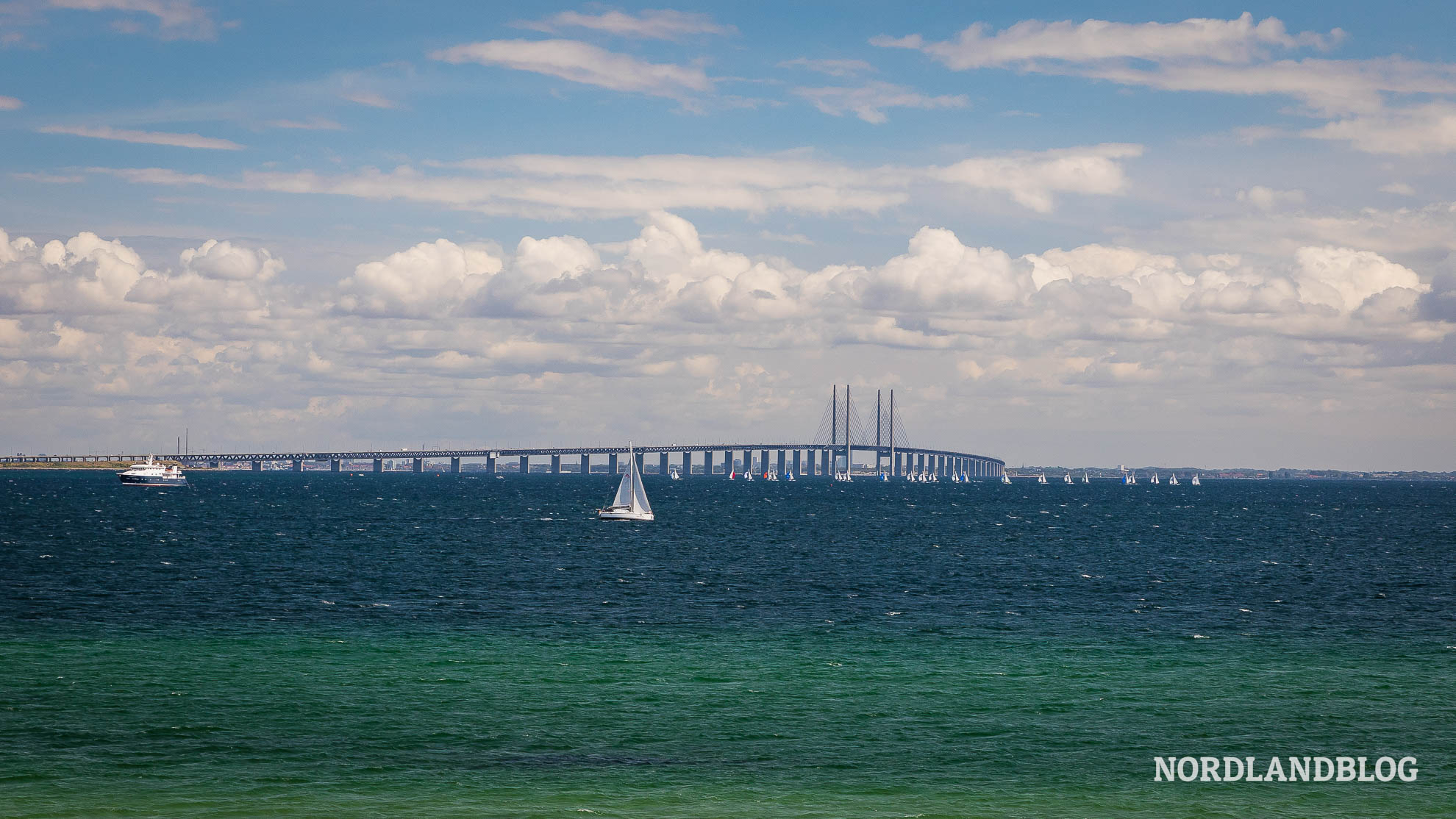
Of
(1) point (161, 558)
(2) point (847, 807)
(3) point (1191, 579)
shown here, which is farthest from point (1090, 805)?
(1) point (161, 558)

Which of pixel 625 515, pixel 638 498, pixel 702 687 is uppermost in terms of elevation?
pixel 638 498

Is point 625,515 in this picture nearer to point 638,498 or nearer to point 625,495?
point 638,498

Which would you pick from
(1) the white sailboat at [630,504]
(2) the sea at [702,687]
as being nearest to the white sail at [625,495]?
(1) the white sailboat at [630,504]

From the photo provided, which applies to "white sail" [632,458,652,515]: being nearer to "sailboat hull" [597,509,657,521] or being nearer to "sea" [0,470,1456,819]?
"sailboat hull" [597,509,657,521]

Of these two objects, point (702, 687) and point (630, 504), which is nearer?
point (702, 687)

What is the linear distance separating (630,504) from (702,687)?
371 feet

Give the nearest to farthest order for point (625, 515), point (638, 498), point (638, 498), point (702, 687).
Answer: point (702, 687), point (625, 515), point (638, 498), point (638, 498)

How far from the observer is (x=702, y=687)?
4444cm

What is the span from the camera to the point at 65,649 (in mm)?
50625

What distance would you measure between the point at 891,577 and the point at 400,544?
4808 cm

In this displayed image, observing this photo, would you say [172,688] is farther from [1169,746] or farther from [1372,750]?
[1372,750]

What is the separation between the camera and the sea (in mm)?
31453

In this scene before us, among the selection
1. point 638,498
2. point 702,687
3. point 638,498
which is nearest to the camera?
point 702,687

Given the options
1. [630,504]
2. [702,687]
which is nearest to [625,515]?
[630,504]
